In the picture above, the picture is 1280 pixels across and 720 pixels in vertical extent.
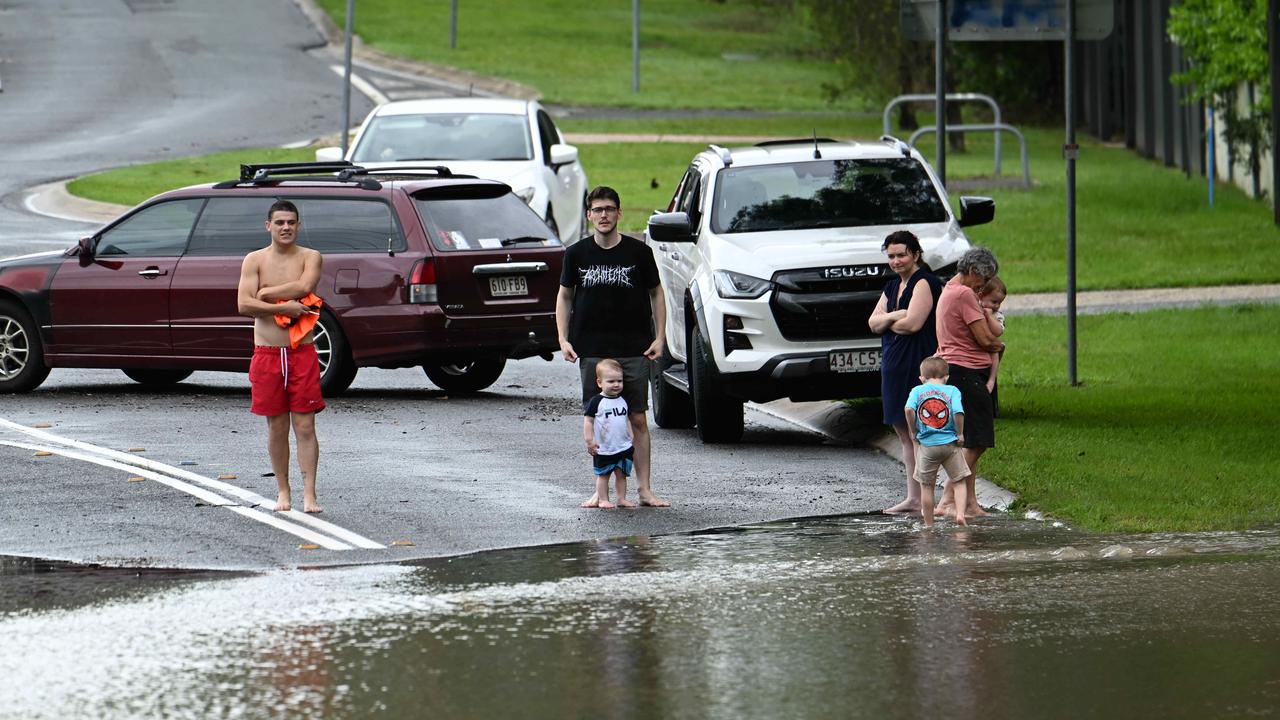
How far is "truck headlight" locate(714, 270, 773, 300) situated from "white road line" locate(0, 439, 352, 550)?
377 centimetres

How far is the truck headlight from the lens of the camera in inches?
530

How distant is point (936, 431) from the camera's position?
1060 cm

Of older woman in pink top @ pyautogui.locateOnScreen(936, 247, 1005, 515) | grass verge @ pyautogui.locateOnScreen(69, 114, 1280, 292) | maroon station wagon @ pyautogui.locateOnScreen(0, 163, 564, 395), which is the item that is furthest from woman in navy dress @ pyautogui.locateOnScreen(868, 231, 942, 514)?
grass verge @ pyautogui.locateOnScreen(69, 114, 1280, 292)

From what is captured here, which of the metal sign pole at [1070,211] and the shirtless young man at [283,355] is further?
the metal sign pole at [1070,211]

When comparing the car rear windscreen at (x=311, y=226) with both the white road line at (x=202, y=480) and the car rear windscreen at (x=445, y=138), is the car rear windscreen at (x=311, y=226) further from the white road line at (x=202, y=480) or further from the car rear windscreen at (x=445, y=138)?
the car rear windscreen at (x=445, y=138)

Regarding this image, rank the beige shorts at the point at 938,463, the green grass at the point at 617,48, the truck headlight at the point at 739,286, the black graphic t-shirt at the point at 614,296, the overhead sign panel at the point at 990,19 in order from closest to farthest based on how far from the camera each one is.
A: the beige shorts at the point at 938,463, the black graphic t-shirt at the point at 614,296, the truck headlight at the point at 739,286, the overhead sign panel at the point at 990,19, the green grass at the point at 617,48

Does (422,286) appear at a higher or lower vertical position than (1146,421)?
higher

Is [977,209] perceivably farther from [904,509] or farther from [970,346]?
[904,509]

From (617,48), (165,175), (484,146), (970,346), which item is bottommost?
(970,346)

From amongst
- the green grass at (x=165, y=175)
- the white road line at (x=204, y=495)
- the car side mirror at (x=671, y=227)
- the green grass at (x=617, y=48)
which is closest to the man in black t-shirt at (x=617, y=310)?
the white road line at (x=204, y=495)

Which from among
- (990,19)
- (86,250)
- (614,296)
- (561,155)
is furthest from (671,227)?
(561,155)

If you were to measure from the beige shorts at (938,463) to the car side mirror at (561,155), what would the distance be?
1200 cm

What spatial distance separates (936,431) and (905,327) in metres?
0.77

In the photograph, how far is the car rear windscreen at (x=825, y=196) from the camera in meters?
14.2
